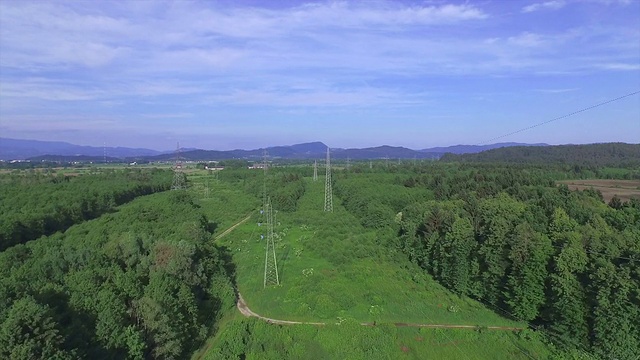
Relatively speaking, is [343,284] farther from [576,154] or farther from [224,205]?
[576,154]

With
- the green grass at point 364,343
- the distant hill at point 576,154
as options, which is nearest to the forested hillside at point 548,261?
the green grass at point 364,343

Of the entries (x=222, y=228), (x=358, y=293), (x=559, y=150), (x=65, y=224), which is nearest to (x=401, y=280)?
(x=358, y=293)

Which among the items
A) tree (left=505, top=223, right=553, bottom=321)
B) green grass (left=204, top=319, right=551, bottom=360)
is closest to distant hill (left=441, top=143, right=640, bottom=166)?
tree (left=505, top=223, right=553, bottom=321)

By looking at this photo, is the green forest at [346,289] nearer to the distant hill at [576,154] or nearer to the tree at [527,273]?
the tree at [527,273]

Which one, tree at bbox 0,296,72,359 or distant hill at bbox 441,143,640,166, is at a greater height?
distant hill at bbox 441,143,640,166

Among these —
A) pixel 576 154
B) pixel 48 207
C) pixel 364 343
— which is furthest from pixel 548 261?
pixel 576 154

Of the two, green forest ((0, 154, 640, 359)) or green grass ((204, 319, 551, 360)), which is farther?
green grass ((204, 319, 551, 360))

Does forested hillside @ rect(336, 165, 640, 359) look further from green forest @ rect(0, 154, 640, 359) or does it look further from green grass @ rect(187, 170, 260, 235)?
green grass @ rect(187, 170, 260, 235)

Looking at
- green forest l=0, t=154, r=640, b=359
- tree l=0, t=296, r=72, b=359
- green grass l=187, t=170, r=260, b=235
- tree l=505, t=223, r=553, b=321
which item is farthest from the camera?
green grass l=187, t=170, r=260, b=235
